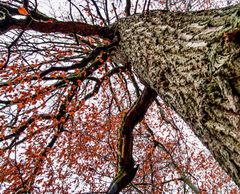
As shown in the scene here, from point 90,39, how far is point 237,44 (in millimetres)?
4803

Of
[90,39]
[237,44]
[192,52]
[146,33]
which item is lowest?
[237,44]

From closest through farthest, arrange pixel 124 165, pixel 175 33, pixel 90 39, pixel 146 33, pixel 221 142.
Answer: pixel 221 142 < pixel 175 33 < pixel 146 33 < pixel 124 165 < pixel 90 39

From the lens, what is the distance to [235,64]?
1096 mm

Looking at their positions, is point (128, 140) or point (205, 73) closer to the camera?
point (205, 73)

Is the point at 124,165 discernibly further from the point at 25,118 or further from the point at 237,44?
the point at 237,44

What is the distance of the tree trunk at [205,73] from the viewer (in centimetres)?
111

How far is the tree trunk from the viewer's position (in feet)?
3.64

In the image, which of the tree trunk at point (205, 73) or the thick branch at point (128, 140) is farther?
the thick branch at point (128, 140)

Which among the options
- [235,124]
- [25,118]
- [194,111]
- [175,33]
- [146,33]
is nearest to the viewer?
[235,124]

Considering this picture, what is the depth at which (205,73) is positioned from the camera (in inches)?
51.5

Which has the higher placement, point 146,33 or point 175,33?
point 146,33

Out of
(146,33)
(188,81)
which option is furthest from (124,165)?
(188,81)

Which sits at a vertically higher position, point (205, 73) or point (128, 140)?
point (128, 140)

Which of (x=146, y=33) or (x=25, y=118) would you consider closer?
(x=146, y=33)
